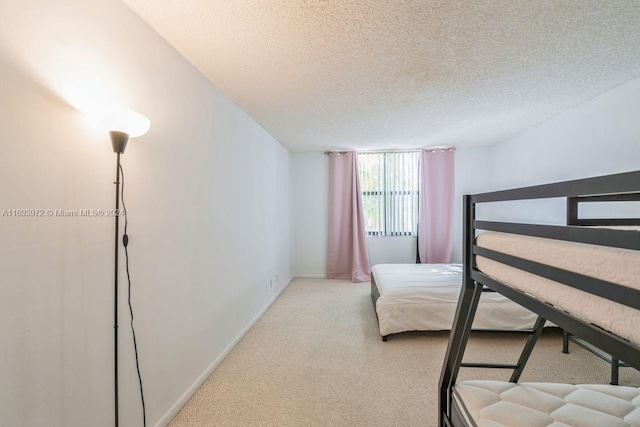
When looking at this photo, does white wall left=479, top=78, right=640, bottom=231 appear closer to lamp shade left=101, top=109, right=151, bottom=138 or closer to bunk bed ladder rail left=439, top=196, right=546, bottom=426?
bunk bed ladder rail left=439, top=196, right=546, bottom=426

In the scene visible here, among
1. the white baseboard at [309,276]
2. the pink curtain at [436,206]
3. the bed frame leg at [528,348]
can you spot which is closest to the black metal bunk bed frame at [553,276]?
the bed frame leg at [528,348]

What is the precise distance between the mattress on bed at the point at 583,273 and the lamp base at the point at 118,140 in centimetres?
168

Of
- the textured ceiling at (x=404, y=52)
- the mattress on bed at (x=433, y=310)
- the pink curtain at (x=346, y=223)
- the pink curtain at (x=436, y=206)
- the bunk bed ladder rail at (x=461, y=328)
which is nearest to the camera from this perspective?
the bunk bed ladder rail at (x=461, y=328)

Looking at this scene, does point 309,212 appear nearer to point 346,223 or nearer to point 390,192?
point 346,223

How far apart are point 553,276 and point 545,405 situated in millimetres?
785

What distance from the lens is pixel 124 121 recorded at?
1128 millimetres

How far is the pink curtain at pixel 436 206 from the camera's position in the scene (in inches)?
172

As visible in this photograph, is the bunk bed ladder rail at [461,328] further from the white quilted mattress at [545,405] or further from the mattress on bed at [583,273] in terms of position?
the mattress on bed at [583,273]

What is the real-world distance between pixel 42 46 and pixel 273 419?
214cm

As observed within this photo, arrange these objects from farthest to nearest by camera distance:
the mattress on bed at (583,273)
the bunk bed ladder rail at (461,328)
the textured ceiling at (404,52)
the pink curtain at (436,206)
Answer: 1. the pink curtain at (436,206)
2. the textured ceiling at (404,52)
3. the bunk bed ladder rail at (461,328)
4. the mattress on bed at (583,273)

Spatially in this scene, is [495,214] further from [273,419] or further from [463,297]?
[273,419]

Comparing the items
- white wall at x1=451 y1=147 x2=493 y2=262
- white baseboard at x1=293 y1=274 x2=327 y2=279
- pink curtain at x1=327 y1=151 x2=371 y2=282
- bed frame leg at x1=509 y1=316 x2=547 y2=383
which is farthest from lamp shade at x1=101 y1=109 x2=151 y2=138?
white wall at x1=451 y1=147 x2=493 y2=262

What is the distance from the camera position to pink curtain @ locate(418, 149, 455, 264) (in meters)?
4.38

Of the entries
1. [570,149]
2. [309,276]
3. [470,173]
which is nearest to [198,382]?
[309,276]
